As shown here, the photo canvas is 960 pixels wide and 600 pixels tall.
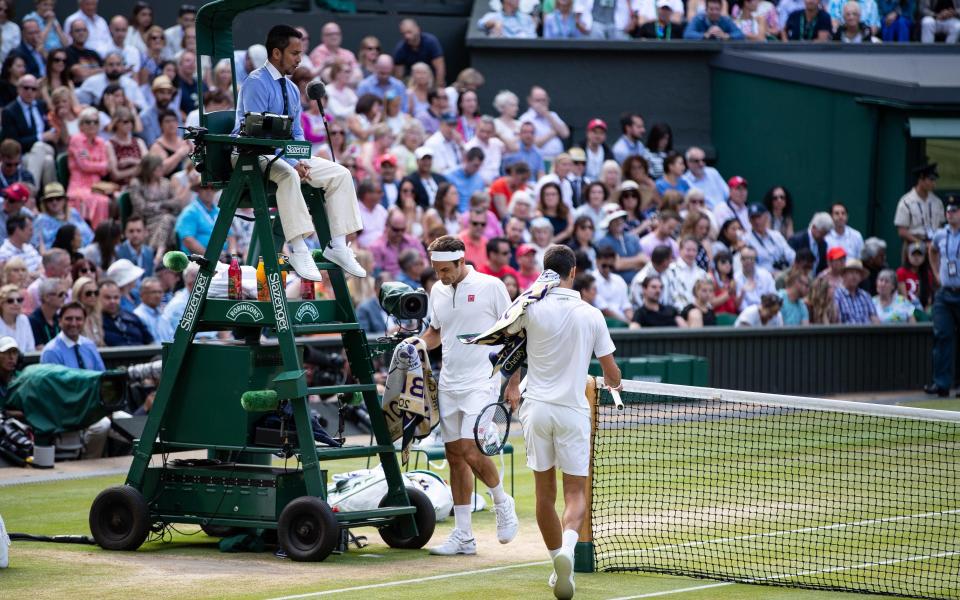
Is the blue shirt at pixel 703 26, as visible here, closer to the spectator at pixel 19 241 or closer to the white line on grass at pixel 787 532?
the spectator at pixel 19 241

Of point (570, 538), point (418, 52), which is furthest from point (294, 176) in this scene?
point (418, 52)

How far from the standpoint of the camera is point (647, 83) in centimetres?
2527

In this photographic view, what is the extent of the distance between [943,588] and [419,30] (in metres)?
15.3

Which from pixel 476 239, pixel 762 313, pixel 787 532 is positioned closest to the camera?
pixel 787 532

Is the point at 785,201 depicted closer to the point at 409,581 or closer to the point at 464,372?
the point at 464,372

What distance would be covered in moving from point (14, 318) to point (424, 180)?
255 inches

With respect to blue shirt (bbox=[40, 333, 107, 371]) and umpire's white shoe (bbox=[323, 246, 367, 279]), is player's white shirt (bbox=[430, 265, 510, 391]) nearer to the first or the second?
umpire's white shoe (bbox=[323, 246, 367, 279])

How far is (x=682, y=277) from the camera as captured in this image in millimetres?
19297

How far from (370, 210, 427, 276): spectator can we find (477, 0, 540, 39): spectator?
687 cm

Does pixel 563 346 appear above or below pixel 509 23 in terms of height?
below

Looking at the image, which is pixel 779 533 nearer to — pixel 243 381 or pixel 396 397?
pixel 396 397

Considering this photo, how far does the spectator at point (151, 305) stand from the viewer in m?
15.8

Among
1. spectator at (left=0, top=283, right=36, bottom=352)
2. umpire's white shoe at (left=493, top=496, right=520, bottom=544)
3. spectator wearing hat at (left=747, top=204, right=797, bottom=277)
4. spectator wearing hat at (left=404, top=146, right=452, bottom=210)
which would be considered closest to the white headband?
umpire's white shoe at (left=493, top=496, right=520, bottom=544)

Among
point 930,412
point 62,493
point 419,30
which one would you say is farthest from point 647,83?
point 930,412
